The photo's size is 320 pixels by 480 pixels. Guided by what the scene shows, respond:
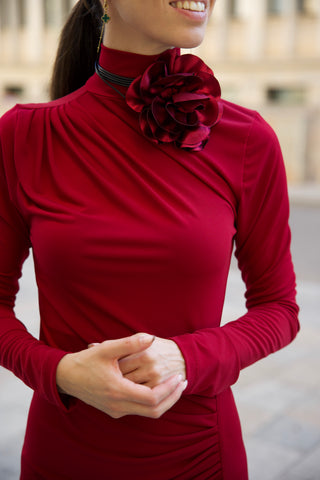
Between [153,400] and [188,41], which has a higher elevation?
[188,41]

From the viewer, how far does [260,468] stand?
324 cm

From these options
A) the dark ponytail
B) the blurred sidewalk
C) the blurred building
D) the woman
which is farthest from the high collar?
the blurred building

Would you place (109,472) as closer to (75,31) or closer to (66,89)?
(66,89)

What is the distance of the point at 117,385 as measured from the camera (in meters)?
1.01

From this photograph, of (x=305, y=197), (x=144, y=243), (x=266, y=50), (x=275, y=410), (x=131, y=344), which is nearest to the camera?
(x=131, y=344)

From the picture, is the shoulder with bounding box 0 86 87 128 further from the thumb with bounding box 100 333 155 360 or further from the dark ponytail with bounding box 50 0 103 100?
the thumb with bounding box 100 333 155 360

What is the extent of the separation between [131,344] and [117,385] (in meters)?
0.07

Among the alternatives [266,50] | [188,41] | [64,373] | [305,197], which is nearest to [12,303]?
[64,373]

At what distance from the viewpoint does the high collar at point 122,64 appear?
1.19 m

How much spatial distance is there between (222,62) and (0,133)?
20284 mm

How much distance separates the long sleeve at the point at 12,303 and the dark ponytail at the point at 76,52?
0.62 ft

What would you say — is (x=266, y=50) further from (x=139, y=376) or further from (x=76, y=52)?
(x=139, y=376)

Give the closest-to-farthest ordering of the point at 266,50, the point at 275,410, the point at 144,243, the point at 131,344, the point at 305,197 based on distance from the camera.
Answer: the point at 131,344 → the point at 144,243 → the point at 275,410 → the point at 305,197 → the point at 266,50

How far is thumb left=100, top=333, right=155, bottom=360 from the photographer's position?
3.22 feet
